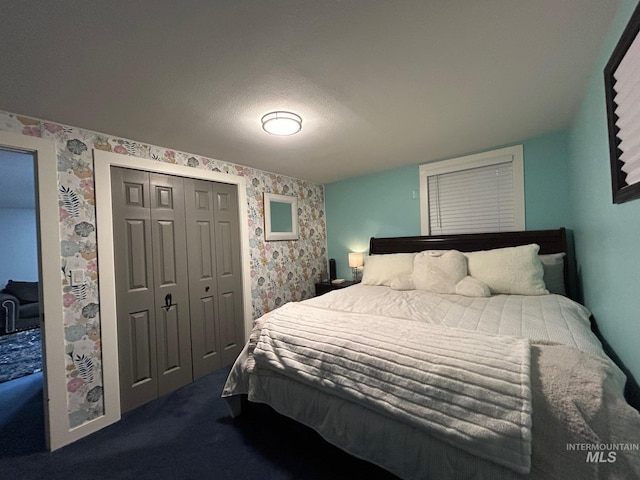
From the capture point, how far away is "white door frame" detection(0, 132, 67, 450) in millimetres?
1634

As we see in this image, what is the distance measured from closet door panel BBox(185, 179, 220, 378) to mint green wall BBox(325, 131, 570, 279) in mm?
1932

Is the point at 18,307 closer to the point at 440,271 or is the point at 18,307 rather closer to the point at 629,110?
the point at 440,271

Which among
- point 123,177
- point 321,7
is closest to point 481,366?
point 321,7

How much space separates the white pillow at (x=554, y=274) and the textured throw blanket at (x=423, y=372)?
1498 mm

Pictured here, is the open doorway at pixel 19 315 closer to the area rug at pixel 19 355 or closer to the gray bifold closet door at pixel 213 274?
the area rug at pixel 19 355

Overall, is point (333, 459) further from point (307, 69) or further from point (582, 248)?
point (582, 248)

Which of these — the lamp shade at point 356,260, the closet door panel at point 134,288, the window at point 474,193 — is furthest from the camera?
the lamp shade at point 356,260

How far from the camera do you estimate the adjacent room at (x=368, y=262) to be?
965 millimetres

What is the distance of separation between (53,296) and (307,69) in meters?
2.15

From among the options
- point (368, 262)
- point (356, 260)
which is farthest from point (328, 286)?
point (368, 262)

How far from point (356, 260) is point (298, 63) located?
2.55m

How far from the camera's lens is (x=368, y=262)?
9.91 feet

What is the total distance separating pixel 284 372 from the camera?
1.46 metres

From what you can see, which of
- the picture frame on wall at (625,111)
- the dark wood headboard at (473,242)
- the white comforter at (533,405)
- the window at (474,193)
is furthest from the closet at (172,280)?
the picture frame on wall at (625,111)
